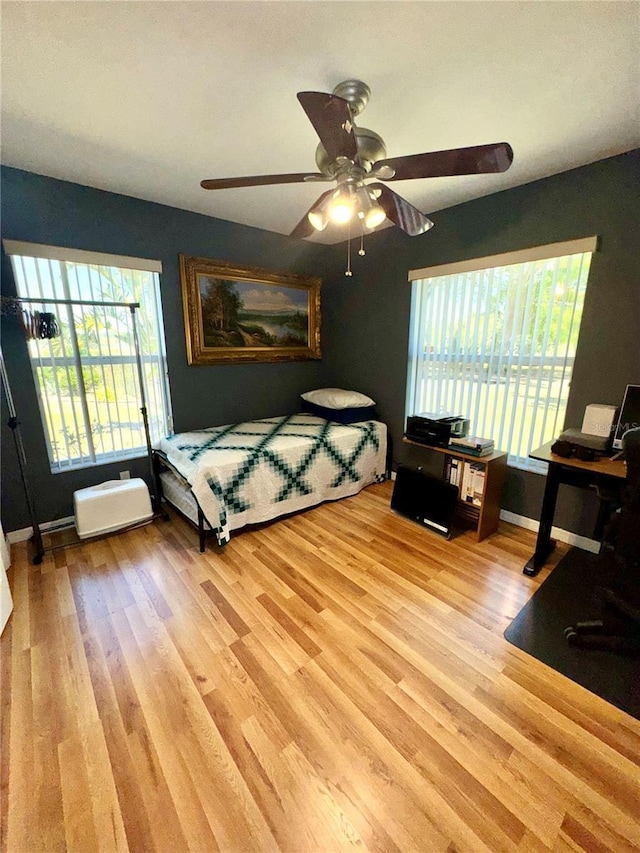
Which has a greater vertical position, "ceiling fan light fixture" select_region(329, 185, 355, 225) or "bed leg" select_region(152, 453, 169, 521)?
"ceiling fan light fixture" select_region(329, 185, 355, 225)

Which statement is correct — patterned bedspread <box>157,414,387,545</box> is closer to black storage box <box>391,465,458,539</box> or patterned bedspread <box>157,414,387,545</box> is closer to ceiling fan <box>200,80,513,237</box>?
black storage box <box>391,465,458,539</box>

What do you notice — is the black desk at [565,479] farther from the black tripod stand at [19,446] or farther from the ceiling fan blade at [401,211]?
the black tripod stand at [19,446]

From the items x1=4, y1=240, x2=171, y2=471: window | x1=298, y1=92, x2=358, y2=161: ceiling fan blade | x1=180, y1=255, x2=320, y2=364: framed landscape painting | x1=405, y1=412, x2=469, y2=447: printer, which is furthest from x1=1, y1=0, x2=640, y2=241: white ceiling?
x1=405, y1=412, x2=469, y2=447: printer

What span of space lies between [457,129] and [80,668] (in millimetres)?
3240

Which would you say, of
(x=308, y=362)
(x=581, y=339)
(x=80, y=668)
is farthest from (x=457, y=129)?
(x=80, y=668)

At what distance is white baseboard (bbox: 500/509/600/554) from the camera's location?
2.30 metres

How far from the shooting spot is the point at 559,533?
2.43 meters

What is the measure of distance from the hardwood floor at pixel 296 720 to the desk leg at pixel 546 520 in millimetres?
73

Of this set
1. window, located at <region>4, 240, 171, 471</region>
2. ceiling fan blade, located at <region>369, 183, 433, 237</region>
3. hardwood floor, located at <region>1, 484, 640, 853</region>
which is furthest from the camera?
window, located at <region>4, 240, 171, 471</region>

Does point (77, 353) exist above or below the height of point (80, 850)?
above

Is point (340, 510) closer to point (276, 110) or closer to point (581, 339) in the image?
point (581, 339)

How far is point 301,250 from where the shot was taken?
3.62 metres

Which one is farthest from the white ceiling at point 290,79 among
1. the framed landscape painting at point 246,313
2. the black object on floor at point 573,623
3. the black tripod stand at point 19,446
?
the black object on floor at point 573,623

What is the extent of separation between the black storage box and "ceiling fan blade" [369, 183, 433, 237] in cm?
177
